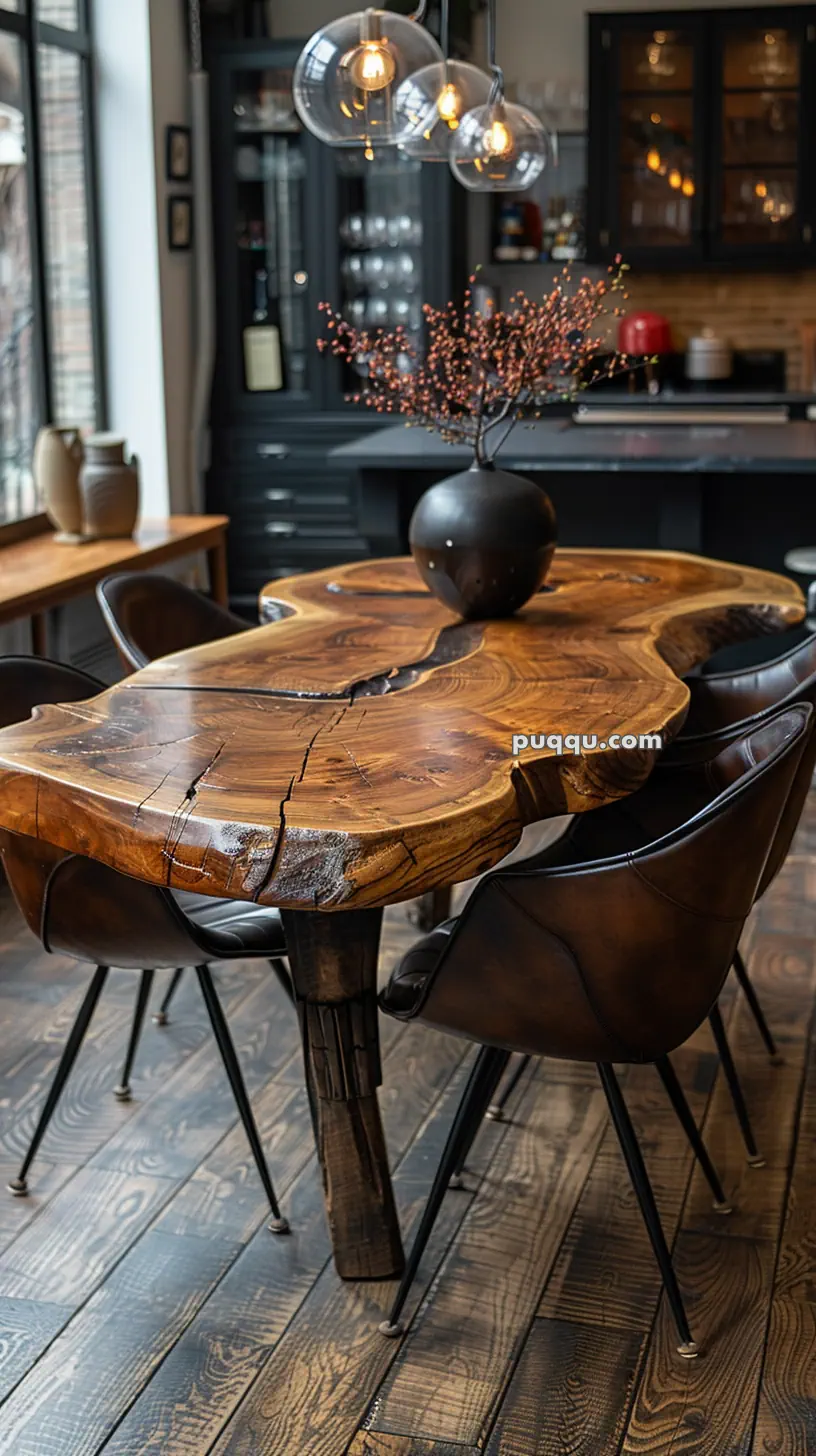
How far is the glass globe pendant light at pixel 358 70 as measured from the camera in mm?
2770

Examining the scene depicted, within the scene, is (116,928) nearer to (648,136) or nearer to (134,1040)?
(134,1040)

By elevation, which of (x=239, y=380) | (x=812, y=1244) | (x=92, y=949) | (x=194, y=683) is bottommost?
(x=812, y=1244)

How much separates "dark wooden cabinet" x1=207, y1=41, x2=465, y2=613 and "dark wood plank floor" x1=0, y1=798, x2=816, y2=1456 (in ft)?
13.0

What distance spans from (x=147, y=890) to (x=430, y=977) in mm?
444

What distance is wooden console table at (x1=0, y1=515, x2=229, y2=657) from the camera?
405 cm

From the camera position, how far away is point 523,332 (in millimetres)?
2949

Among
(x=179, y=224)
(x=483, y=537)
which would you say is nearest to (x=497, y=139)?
(x=483, y=537)

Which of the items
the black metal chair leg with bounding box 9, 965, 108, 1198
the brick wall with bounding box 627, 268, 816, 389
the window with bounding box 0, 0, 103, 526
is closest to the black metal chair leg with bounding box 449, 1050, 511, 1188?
the black metal chair leg with bounding box 9, 965, 108, 1198

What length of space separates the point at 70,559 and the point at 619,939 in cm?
292

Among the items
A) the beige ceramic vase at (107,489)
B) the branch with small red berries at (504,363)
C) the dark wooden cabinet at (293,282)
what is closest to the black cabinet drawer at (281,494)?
the dark wooden cabinet at (293,282)

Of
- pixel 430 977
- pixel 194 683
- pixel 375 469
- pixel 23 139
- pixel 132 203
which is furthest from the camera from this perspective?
pixel 132 203

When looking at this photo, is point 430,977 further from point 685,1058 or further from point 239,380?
point 239,380

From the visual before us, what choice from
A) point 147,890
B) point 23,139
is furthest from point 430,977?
point 23,139

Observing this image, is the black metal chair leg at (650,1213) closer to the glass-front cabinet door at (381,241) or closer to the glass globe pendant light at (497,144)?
the glass globe pendant light at (497,144)
